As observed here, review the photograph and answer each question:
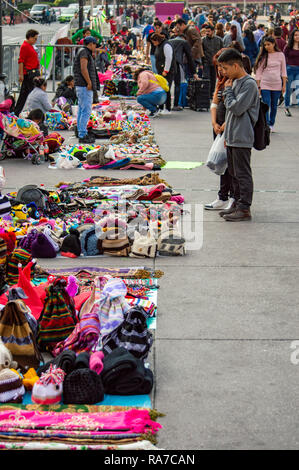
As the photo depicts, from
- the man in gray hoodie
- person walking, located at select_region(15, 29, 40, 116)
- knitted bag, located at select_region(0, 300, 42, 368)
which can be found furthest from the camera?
person walking, located at select_region(15, 29, 40, 116)

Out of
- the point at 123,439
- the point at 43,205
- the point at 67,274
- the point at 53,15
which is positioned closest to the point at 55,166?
the point at 43,205

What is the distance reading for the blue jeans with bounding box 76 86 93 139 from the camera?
13.7 metres

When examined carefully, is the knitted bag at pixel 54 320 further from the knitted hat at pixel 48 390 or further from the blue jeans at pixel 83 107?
the blue jeans at pixel 83 107

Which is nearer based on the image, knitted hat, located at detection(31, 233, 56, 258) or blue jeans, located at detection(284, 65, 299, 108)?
knitted hat, located at detection(31, 233, 56, 258)

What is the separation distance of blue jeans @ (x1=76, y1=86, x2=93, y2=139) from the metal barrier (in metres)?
5.30

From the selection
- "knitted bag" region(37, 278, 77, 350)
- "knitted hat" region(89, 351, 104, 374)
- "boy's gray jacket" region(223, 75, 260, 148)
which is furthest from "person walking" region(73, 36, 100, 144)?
"knitted hat" region(89, 351, 104, 374)

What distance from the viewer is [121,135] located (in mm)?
14141

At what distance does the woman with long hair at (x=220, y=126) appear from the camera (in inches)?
354

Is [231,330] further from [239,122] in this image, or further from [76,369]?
[239,122]

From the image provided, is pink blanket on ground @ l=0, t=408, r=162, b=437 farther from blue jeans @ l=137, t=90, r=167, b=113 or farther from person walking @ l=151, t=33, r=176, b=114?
person walking @ l=151, t=33, r=176, b=114

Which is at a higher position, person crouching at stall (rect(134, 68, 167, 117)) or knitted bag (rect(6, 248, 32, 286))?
person crouching at stall (rect(134, 68, 167, 117))

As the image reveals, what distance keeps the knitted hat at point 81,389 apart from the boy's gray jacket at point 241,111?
4541 millimetres

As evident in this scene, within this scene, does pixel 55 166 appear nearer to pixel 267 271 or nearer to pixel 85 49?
pixel 85 49

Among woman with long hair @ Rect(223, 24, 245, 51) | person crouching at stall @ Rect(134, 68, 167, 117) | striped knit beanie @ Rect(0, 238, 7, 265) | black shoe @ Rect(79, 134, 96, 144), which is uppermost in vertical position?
woman with long hair @ Rect(223, 24, 245, 51)
